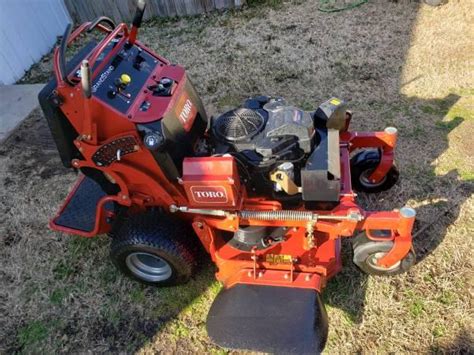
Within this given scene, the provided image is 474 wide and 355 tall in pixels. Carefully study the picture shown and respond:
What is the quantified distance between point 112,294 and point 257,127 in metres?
1.55

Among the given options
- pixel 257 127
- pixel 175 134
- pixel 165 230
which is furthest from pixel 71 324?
pixel 257 127

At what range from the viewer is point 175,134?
255 cm

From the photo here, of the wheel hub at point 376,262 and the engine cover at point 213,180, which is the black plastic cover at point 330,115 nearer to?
the engine cover at point 213,180

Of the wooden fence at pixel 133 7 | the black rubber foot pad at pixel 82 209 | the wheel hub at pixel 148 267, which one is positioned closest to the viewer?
the wheel hub at pixel 148 267

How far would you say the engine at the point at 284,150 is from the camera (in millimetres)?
2502

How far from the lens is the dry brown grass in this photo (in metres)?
2.83

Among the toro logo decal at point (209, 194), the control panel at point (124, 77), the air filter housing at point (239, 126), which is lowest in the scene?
the toro logo decal at point (209, 194)

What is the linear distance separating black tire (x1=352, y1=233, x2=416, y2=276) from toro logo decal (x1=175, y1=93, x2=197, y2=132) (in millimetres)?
1270

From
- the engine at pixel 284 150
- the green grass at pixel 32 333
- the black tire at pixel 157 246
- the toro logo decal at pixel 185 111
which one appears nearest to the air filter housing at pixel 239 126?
the engine at pixel 284 150

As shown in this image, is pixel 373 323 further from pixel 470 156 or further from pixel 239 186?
pixel 470 156

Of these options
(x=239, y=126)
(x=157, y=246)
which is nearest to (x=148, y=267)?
(x=157, y=246)

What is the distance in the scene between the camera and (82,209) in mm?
3418

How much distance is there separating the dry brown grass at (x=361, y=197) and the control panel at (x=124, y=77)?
1346 mm

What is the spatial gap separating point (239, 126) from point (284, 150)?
1.03 ft
